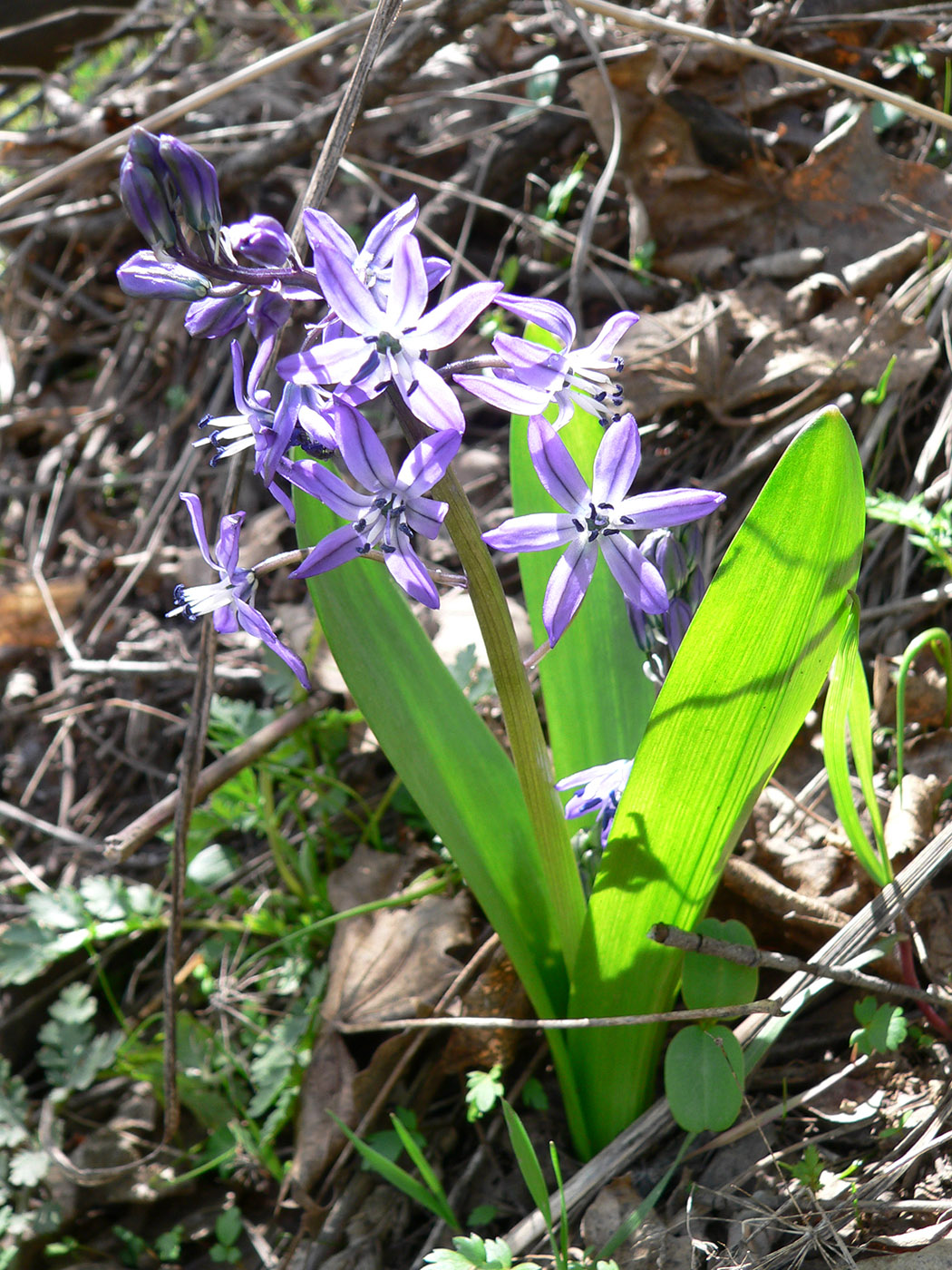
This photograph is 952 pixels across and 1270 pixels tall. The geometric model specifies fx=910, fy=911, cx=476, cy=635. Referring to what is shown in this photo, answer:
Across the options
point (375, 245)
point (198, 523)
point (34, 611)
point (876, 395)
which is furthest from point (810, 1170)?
point (34, 611)

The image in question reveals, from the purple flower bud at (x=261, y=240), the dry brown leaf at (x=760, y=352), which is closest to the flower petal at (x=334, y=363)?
the purple flower bud at (x=261, y=240)

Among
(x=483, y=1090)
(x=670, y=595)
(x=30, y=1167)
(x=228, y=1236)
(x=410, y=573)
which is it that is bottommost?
(x=228, y=1236)

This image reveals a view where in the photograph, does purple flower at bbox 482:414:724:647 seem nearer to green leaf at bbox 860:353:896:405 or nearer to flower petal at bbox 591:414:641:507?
flower petal at bbox 591:414:641:507

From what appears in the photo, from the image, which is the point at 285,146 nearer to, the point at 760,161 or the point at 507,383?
the point at 760,161

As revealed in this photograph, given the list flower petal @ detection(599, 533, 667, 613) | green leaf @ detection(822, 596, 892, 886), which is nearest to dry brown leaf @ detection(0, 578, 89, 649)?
→ flower petal @ detection(599, 533, 667, 613)

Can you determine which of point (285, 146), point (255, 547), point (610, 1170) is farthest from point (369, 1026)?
point (285, 146)

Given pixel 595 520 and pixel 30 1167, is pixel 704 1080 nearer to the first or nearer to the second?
pixel 595 520

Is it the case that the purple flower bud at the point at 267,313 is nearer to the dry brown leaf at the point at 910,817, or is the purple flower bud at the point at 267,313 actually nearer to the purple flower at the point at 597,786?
the purple flower at the point at 597,786

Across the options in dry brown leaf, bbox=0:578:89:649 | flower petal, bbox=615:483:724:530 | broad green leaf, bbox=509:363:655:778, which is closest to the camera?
flower petal, bbox=615:483:724:530
